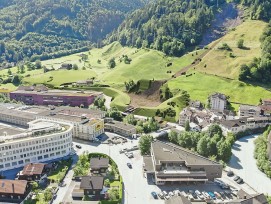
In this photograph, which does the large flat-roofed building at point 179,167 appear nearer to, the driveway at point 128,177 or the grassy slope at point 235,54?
the driveway at point 128,177

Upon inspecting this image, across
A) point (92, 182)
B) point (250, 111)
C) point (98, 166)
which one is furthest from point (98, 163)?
point (250, 111)

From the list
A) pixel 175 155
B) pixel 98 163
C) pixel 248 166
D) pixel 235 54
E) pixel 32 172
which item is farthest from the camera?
pixel 235 54

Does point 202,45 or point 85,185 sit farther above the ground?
point 202,45

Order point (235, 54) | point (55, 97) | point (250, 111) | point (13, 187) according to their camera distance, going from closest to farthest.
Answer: point (13, 187) → point (250, 111) → point (55, 97) → point (235, 54)

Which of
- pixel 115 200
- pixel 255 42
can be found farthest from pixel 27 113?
pixel 255 42

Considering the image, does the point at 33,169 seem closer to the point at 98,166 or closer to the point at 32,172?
the point at 32,172

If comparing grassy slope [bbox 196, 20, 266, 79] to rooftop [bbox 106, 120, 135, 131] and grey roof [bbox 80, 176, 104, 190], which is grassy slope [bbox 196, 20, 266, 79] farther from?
grey roof [bbox 80, 176, 104, 190]

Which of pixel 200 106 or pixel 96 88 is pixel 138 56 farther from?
pixel 200 106
